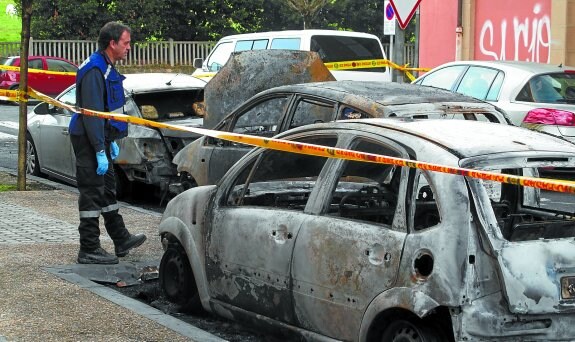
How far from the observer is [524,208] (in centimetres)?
675

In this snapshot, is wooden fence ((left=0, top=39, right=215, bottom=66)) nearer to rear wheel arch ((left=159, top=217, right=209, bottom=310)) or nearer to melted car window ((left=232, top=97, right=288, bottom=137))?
melted car window ((left=232, top=97, right=288, bottom=137))

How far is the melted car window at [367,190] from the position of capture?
6.49m

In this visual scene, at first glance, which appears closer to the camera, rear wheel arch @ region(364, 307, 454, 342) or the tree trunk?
rear wheel arch @ region(364, 307, 454, 342)

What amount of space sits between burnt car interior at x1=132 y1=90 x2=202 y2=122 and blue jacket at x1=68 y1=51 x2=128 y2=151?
3.74 meters

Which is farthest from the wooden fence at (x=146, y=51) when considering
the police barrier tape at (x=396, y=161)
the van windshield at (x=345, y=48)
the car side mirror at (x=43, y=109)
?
the police barrier tape at (x=396, y=161)

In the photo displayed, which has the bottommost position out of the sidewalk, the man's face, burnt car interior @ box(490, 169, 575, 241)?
the sidewalk

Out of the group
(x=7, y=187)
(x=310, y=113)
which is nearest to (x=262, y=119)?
(x=310, y=113)

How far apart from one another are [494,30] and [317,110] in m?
14.8

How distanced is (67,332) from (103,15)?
3973 centimetres

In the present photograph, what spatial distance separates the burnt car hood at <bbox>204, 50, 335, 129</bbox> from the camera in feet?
38.7

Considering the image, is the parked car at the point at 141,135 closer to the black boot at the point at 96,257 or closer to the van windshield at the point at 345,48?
the black boot at the point at 96,257

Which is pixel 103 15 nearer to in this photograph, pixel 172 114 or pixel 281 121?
pixel 172 114

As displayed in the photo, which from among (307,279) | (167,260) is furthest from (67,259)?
(307,279)

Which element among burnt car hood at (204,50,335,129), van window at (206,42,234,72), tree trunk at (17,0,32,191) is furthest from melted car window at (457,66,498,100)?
van window at (206,42,234,72)
